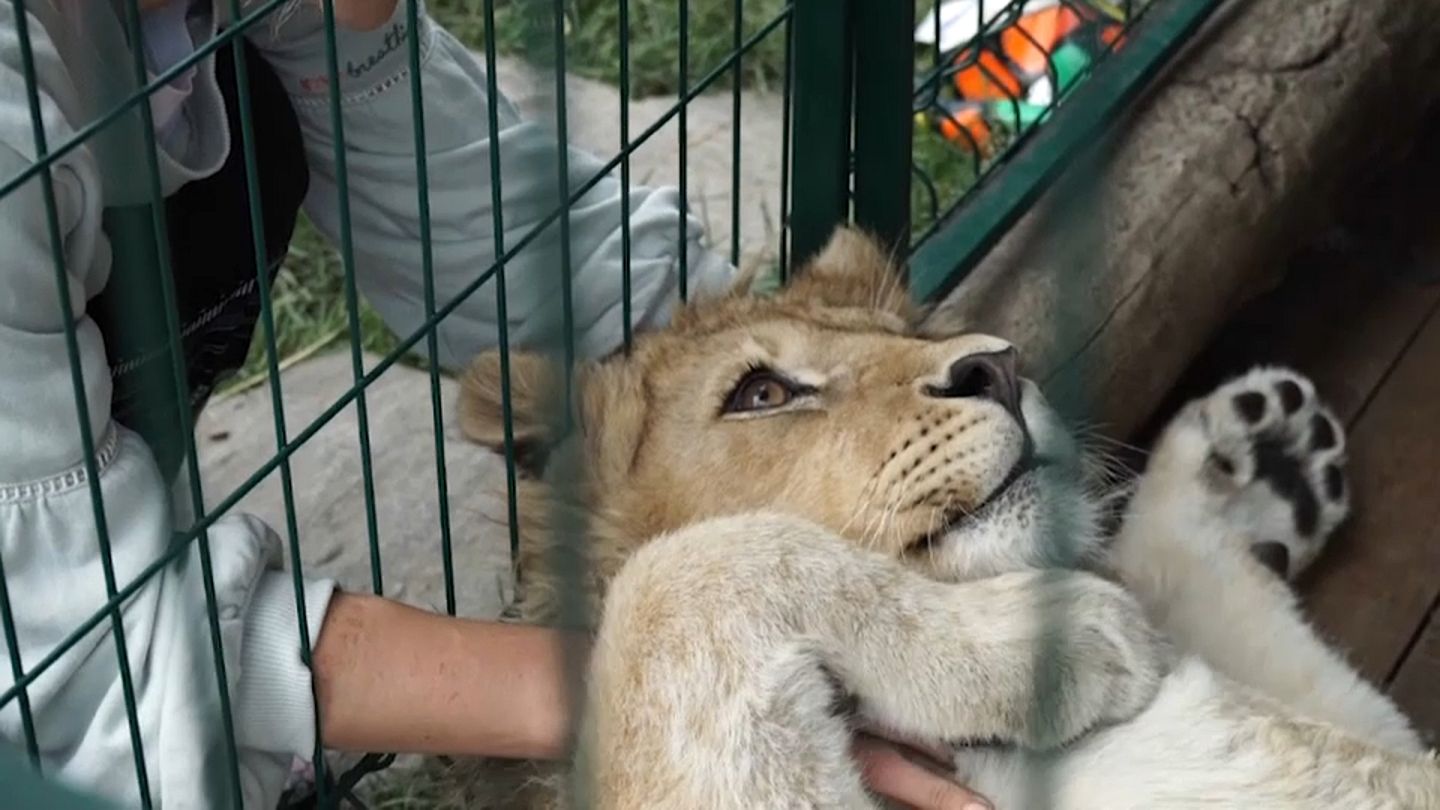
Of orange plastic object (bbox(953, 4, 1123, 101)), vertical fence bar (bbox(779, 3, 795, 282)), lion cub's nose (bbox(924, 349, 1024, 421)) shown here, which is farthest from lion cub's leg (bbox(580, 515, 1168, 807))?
orange plastic object (bbox(953, 4, 1123, 101))

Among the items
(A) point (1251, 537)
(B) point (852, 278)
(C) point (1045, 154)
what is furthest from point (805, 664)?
(C) point (1045, 154)

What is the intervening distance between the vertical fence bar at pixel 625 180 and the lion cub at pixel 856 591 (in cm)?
4

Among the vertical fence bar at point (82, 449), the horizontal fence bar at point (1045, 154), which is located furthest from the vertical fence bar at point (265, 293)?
the horizontal fence bar at point (1045, 154)

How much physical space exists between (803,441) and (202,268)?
25.8 inches

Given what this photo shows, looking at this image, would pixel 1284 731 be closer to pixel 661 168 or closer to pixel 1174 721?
pixel 1174 721

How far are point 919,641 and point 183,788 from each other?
0.62 meters

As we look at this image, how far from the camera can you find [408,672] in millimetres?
1811

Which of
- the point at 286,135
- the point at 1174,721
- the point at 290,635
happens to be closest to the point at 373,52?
the point at 286,135

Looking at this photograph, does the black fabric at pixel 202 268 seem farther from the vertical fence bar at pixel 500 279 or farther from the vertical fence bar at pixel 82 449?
the vertical fence bar at pixel 500 279

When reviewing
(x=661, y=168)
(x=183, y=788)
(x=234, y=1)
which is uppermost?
(x=234, y=1)

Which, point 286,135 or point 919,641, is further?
point 286,135

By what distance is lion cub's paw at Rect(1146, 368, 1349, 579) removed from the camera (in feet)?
9.03

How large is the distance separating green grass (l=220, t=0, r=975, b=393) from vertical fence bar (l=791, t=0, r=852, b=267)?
0.40 m

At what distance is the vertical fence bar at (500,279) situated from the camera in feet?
5.95
